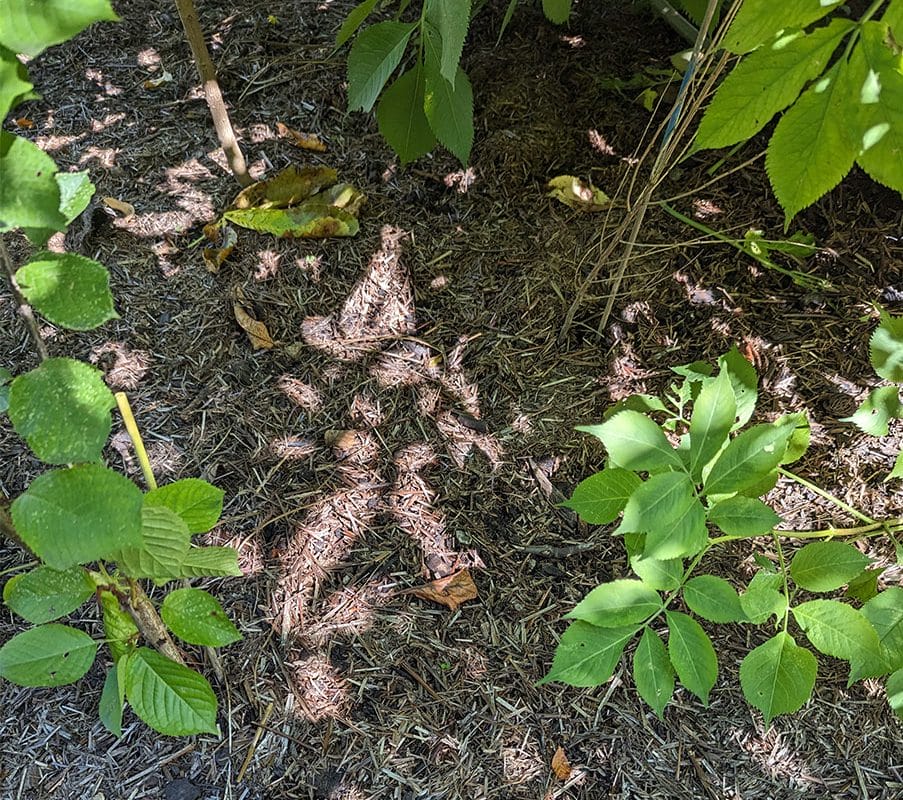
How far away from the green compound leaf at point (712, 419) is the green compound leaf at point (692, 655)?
26cm

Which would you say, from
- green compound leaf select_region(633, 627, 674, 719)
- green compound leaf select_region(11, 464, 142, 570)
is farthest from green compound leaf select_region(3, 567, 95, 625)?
green compound leaf select_region(633, 627, 674, 719)

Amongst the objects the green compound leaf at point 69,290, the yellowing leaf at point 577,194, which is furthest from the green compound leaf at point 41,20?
the yellowing leaf at point 577,194

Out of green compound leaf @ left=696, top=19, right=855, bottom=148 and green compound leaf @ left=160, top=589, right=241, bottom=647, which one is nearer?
green compound leaf @ left=696, top=19, right=855, bottom=148

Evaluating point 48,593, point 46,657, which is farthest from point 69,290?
point 46,657

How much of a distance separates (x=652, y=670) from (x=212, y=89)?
5.95 ft

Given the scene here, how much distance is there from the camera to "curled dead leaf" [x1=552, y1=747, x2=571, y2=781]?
4.88 ft

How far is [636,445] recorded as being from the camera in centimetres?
110

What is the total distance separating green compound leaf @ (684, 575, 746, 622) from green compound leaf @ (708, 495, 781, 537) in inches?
3.3

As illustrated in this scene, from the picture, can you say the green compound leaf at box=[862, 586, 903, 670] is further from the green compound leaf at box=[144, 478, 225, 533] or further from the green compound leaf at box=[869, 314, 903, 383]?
the green compound leaf at box=[144, 478, 225, 533]

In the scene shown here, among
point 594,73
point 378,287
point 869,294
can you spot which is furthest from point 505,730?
point 594,73

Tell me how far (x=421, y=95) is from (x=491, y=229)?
0.47 m

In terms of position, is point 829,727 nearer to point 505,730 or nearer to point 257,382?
point 505,730

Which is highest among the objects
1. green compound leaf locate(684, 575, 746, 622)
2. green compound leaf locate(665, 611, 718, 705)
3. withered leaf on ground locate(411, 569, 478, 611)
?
green compound leaf locate(684, 575, 746, 622)

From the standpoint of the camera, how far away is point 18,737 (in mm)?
1467
